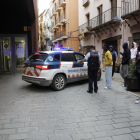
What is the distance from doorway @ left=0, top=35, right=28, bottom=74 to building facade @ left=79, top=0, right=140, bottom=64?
774 centimetres

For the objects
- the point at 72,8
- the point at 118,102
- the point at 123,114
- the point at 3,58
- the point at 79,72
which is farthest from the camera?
the point at 72,8

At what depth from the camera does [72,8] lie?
2972cm

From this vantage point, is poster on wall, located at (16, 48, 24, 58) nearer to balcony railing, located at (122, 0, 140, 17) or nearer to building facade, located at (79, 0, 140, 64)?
building facade, located at (79, 0, 140, 64)

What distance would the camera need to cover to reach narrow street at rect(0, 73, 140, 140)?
3.26 meters

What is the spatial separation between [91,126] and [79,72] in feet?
15.4

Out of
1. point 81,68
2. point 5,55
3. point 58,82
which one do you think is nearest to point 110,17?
point 81,68

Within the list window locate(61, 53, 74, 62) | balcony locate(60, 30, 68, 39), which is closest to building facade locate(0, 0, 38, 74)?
window locate(61, 53, 74, 62)

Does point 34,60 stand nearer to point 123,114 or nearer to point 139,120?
point 123,114

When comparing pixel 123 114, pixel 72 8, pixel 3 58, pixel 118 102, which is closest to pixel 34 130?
pixel 123 114

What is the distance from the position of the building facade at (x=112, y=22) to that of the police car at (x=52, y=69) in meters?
6.76

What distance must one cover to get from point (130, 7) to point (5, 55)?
33.3 ft

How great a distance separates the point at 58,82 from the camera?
7.25 m

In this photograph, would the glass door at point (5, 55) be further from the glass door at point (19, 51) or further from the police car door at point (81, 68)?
the police car door at point (81, 68)

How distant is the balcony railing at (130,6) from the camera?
1224 centimetres
